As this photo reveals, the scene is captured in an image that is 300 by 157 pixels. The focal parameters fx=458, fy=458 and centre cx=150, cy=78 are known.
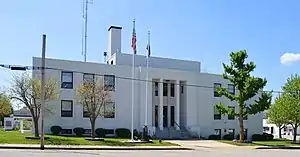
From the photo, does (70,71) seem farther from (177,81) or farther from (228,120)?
(228,120)

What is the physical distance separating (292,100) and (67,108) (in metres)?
24.3

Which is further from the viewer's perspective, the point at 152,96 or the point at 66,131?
the point at 152,96

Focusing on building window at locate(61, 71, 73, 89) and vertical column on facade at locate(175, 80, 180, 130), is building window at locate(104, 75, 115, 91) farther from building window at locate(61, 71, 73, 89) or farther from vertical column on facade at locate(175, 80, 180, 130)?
vertical column on facade at locate(175, 80, 180, 130)

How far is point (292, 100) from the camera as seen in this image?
50.2m

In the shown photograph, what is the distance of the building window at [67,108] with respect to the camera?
4497 cm

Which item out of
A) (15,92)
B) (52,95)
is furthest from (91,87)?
(15,92)

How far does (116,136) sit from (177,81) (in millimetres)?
9678

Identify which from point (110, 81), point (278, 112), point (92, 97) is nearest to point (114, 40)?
point (110, 81)

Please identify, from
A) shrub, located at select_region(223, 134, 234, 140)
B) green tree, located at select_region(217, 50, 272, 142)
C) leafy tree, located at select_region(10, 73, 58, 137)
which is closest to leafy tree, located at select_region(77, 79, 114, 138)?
leafy tree, located at select_region(10, 73, 58, 137)

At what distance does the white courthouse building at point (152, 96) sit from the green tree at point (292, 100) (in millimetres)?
5839

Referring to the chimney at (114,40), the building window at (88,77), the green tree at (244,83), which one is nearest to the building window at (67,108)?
the building window at (88,77)

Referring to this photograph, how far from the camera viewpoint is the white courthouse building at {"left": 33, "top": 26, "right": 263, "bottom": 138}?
148 ft

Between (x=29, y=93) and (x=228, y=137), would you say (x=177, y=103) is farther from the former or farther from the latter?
(x=29, y=93)

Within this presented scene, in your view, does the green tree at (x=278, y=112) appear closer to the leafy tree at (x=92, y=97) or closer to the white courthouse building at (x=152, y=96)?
the white courthouse building at (x=152, y=96)
